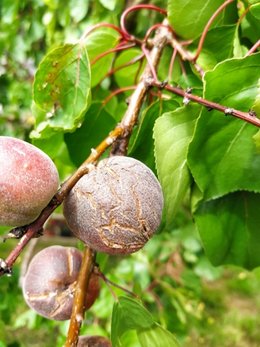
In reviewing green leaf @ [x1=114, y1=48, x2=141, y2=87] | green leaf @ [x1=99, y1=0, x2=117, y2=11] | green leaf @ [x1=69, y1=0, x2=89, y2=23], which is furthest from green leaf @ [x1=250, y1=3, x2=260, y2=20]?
green leaf @ [x1=69, y1=0, x2=89, y2=23]

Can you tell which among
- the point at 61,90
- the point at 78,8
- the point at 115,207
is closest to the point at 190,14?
the point at 61,90

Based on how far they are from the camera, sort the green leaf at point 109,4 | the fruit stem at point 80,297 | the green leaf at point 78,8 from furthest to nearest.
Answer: the green leaf at point 78,8 → the green leaf at point 109,4 → the fruit stem at point 80,297

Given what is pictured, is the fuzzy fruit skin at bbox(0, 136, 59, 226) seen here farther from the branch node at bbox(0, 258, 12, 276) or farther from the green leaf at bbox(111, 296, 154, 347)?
the green leaf at bbox(111, 296, 154, 347)

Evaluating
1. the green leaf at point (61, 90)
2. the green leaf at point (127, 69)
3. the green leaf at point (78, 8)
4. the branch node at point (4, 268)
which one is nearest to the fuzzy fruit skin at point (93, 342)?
the branch node at point (4, 268)

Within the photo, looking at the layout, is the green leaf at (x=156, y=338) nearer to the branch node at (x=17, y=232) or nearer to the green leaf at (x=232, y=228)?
the green leaf at (x=232, y=228)

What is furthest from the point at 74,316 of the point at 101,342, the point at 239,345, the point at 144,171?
the point at 239,345

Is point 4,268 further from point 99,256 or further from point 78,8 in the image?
point 78,8

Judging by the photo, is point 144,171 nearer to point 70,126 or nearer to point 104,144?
point 104,144
